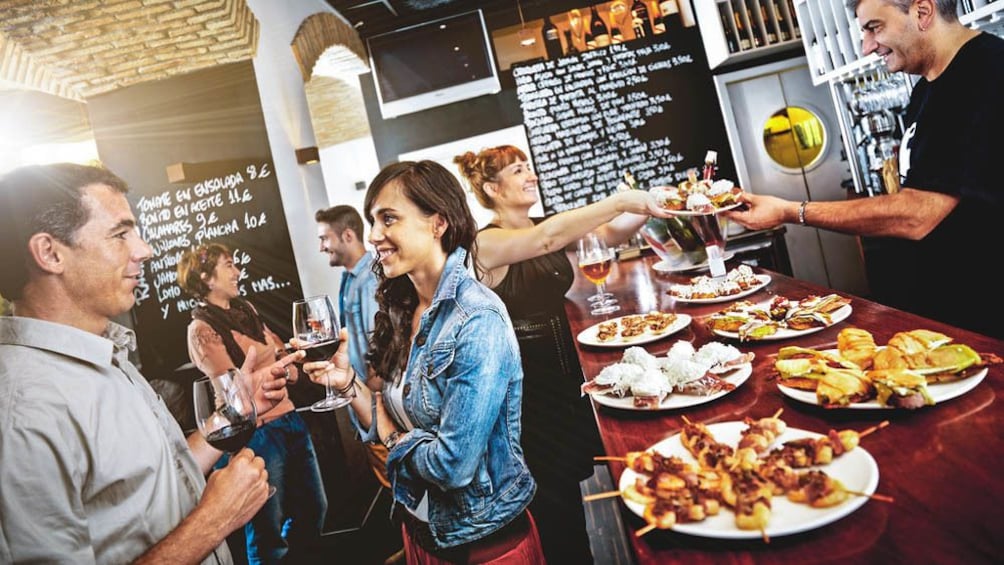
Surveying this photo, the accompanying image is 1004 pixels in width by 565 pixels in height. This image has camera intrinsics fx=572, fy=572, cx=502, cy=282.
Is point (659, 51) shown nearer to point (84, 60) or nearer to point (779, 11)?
point (779, 11)

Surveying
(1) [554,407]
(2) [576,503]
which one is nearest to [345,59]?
(1) [554,407]

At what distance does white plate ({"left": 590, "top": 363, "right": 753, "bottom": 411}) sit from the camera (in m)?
1.03

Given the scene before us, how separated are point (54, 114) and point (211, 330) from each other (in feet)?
4.85

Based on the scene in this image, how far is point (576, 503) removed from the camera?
2355mm

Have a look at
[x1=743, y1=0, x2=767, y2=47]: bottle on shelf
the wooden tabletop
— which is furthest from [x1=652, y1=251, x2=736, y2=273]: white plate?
[x1=743, y1=0, x2=767, y2=47]: bottle on shelf

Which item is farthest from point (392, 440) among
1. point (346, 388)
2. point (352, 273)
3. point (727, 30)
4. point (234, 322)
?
point (727, 30)

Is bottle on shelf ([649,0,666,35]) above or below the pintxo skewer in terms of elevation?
above

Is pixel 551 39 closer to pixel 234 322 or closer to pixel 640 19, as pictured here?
pixel 640 19

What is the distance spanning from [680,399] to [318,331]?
1080 mm

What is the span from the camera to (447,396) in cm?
134

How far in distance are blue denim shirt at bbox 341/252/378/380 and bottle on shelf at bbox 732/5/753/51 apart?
136 inches

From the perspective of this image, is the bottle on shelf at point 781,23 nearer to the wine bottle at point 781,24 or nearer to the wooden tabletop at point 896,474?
the wine bottle at point 781,24

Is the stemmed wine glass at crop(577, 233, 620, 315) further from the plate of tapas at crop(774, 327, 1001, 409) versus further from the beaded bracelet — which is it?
the plate of tapas at crop(774, 327, 1001, 409)

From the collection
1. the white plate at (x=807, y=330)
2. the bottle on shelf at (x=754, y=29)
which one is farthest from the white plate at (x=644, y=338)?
the bottle on shelf at (x=754, y=29)
